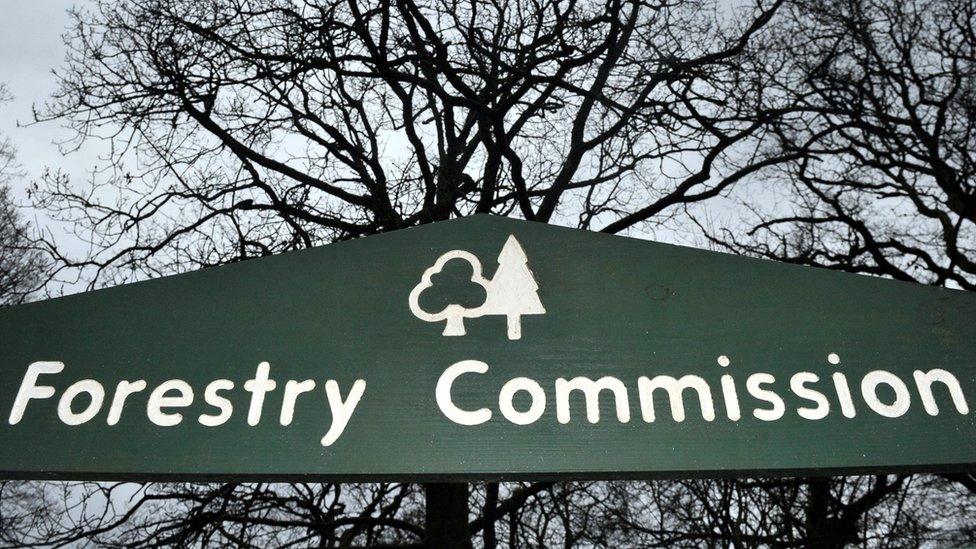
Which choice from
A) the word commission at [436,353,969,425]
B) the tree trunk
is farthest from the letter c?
the tree trunk

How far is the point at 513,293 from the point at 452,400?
0.22 metres

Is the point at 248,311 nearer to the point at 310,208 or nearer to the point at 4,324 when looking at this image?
the point at 4,324

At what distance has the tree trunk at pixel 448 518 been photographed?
5.71m

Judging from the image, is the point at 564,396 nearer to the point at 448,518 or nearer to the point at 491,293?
the point at 491,293

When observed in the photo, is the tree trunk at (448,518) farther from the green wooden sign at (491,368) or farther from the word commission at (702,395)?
the word commission at (702,395)

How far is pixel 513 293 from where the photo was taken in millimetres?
1390

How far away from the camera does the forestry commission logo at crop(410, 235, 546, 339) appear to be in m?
1.36

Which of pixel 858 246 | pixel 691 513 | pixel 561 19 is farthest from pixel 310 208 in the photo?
pixel 858 246

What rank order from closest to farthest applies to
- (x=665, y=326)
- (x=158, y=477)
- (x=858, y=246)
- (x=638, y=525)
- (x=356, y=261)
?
(x=158, y=477) < (x=665, y=326) < (x=356, y=261) < (x=638, y=525) < (x=858, y=246)

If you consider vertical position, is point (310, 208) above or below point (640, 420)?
above

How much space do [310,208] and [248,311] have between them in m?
5.30

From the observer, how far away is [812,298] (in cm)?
141

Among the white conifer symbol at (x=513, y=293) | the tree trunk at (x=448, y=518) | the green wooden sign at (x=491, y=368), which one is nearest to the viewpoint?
the green wooden sign at (x=491, y=368)

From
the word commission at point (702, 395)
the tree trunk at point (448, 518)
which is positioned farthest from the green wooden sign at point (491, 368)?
the tree trunk at point (448, 518)
